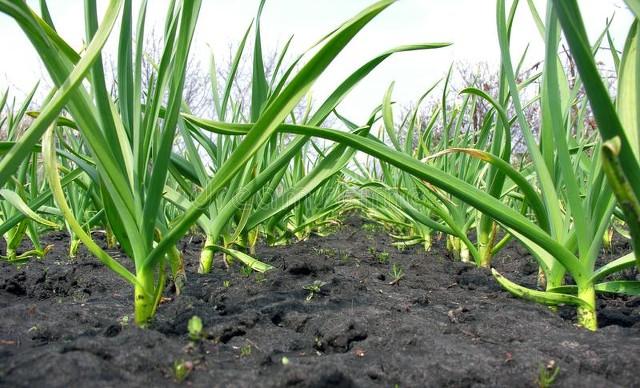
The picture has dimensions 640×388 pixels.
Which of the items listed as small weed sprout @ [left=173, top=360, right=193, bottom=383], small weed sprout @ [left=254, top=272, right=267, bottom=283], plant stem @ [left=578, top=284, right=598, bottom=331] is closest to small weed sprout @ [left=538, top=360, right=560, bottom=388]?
plant stem @ [left=578, top=284, right=598, bottom=331]

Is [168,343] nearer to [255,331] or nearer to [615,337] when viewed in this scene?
[255,331]

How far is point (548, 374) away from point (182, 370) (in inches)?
19.9

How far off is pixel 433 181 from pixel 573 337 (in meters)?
0.36

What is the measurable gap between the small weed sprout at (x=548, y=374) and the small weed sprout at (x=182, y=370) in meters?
0.48

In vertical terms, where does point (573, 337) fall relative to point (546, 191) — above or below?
below

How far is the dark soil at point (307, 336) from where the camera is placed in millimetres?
688

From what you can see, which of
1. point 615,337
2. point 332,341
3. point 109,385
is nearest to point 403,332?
point 332,341

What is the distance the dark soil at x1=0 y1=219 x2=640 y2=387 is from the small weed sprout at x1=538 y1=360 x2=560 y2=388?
12 millimetres

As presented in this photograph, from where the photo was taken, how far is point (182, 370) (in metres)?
0.68

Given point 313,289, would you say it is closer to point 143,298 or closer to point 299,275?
point 299,275

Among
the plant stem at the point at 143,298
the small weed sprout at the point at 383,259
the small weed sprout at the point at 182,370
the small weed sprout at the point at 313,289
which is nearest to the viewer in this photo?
the small weed sprout at the point at 182,370

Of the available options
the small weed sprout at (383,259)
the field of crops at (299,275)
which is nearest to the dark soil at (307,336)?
the field of crops at (299,275)

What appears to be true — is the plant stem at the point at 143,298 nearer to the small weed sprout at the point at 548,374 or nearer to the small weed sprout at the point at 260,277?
the small weed sprout at the point at 260,277

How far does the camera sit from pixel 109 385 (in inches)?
24.5
